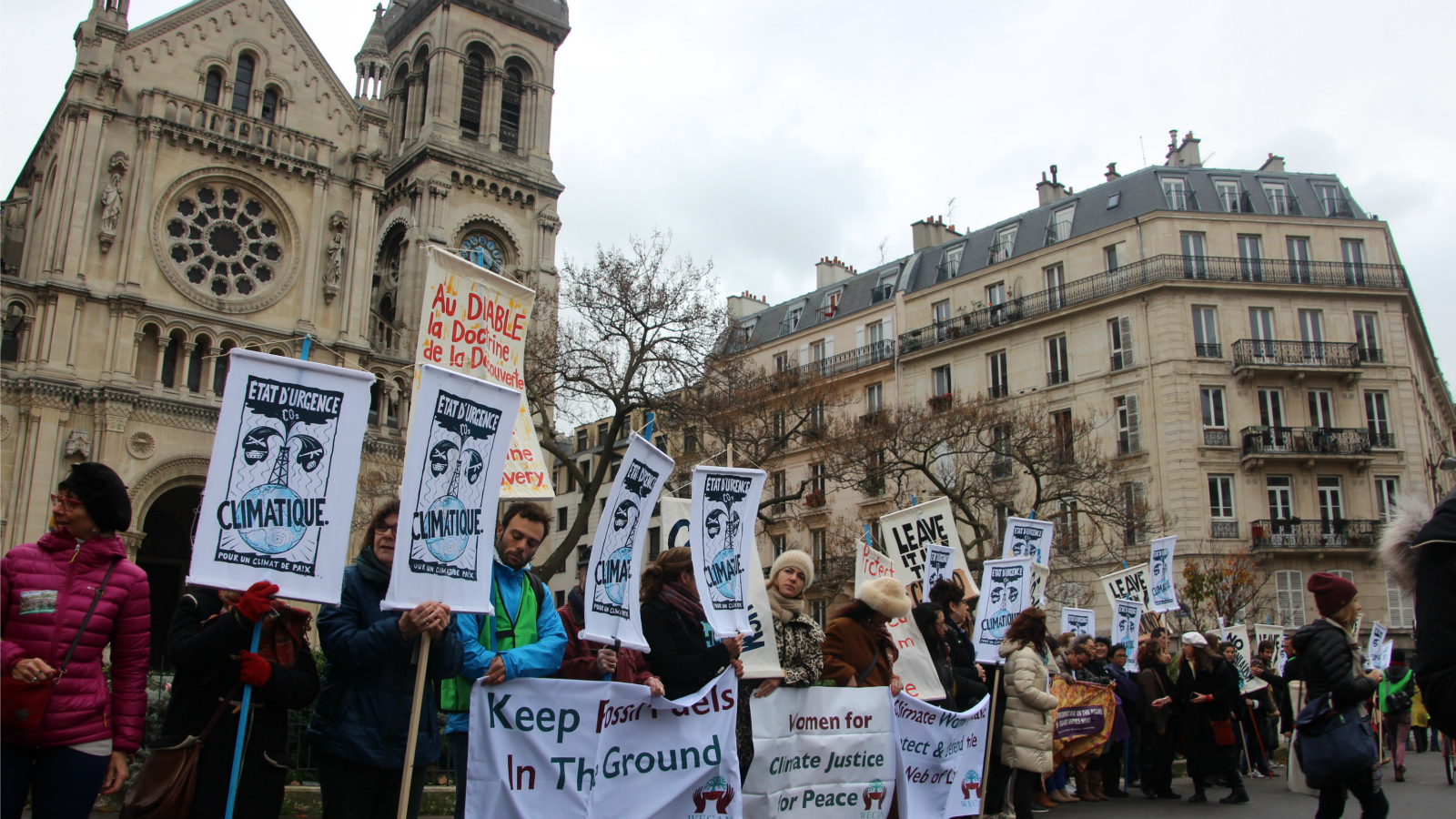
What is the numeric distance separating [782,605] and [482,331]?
108 inches

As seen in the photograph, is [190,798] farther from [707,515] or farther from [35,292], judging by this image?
[35,292]

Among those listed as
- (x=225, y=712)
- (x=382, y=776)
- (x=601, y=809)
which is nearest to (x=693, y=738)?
(x=601, y=809)

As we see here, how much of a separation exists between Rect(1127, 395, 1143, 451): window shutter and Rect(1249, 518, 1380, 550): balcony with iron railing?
13.5 feet

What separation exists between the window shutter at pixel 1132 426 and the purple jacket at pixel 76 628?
32.8 metres

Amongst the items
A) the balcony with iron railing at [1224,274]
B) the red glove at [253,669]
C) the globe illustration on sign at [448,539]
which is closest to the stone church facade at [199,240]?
the balcony with iron railing at [1224,274]

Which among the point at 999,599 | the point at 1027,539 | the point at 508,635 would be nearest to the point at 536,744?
the point at 508,635

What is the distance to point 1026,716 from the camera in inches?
347

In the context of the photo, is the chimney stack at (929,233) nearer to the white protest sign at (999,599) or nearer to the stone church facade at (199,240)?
the stone church facade at (199,240)

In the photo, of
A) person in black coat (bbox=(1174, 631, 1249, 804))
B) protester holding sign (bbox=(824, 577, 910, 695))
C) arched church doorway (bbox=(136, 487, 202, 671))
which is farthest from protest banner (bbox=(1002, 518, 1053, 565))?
arched church doorway (bbox=(136, 487, 202, 671))

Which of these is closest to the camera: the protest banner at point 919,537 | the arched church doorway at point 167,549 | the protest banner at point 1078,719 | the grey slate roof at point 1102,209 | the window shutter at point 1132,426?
the protest banner at point 919,537

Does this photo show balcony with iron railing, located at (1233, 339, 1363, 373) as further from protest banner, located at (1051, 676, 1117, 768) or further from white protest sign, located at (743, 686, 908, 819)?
white protest sign, located at (743, 686, 908, 819)

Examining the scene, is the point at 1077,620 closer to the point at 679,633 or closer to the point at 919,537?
the point at 919,537

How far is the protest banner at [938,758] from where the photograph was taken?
759 centimetres

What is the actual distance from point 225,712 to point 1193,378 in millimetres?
33390
